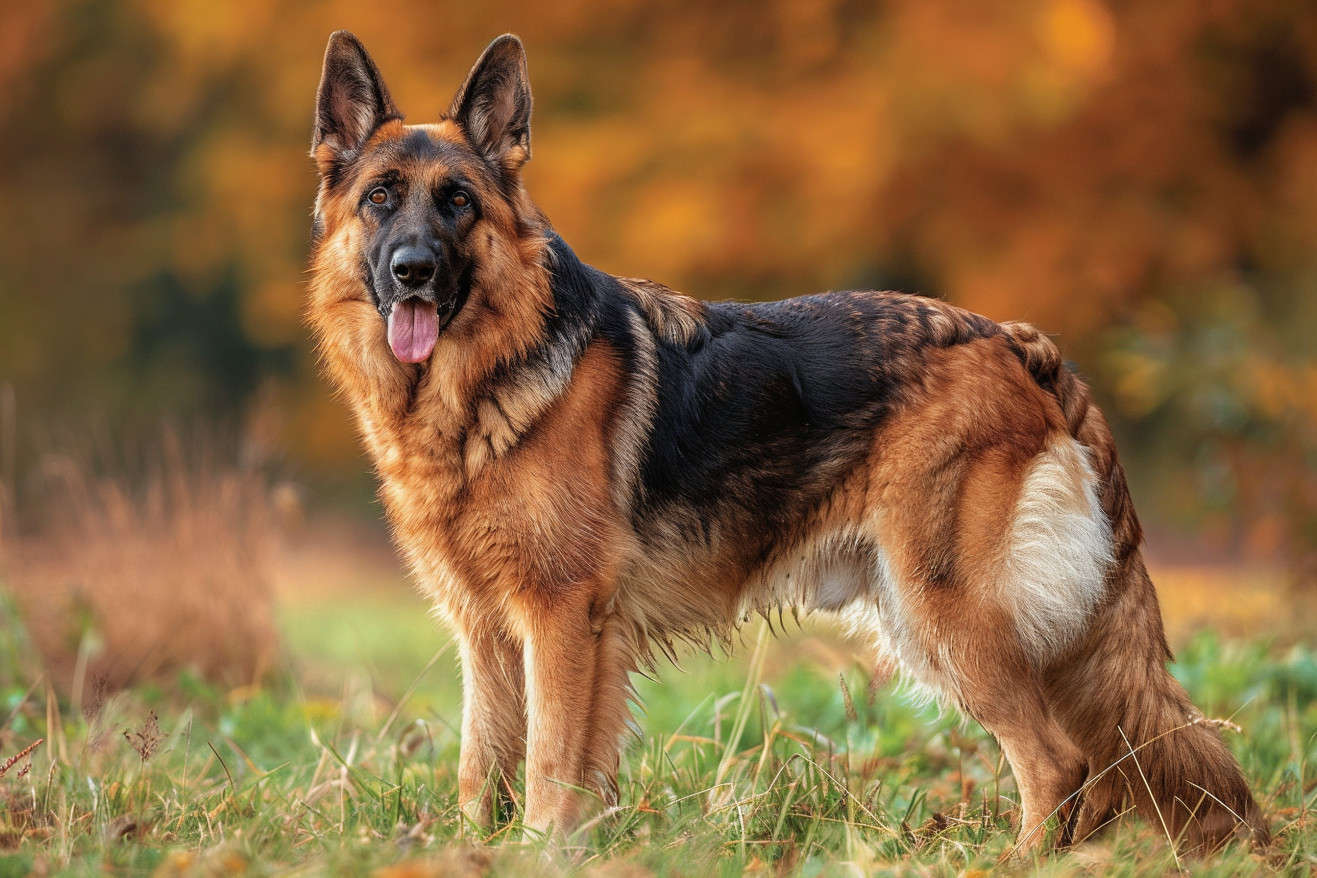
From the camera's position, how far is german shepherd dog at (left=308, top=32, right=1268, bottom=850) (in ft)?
11.6

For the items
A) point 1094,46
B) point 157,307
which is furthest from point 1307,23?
point 157,307

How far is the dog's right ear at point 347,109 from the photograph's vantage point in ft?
12.3

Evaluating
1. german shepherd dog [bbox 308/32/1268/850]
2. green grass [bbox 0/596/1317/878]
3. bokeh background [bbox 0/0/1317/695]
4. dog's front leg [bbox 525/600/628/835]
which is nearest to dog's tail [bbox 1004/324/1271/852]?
german shepherd dog [bbox 308/32/1268/850]

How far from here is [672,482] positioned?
12.2ft

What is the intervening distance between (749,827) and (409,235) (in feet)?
6.34

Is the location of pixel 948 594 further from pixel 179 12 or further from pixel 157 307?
pixel 157 307

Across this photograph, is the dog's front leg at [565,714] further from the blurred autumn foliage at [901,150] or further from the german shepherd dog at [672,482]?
the blurred autumn foliage at [901,150]

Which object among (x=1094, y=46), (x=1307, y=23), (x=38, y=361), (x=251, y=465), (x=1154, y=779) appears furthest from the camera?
(x=38, y=361)

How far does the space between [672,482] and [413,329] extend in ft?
2.95

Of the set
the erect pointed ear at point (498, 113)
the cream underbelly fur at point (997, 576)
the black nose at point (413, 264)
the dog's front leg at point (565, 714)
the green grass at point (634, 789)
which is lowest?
the green grass at point (634, 789)

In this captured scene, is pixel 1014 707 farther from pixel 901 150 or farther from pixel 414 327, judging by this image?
pixel 901 150

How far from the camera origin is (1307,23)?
1042cm

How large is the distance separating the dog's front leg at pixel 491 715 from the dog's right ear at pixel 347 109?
1.56 metres

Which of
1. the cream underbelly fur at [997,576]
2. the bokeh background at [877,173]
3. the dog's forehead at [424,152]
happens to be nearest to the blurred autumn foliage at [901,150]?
the bokeh background at [877,173]
